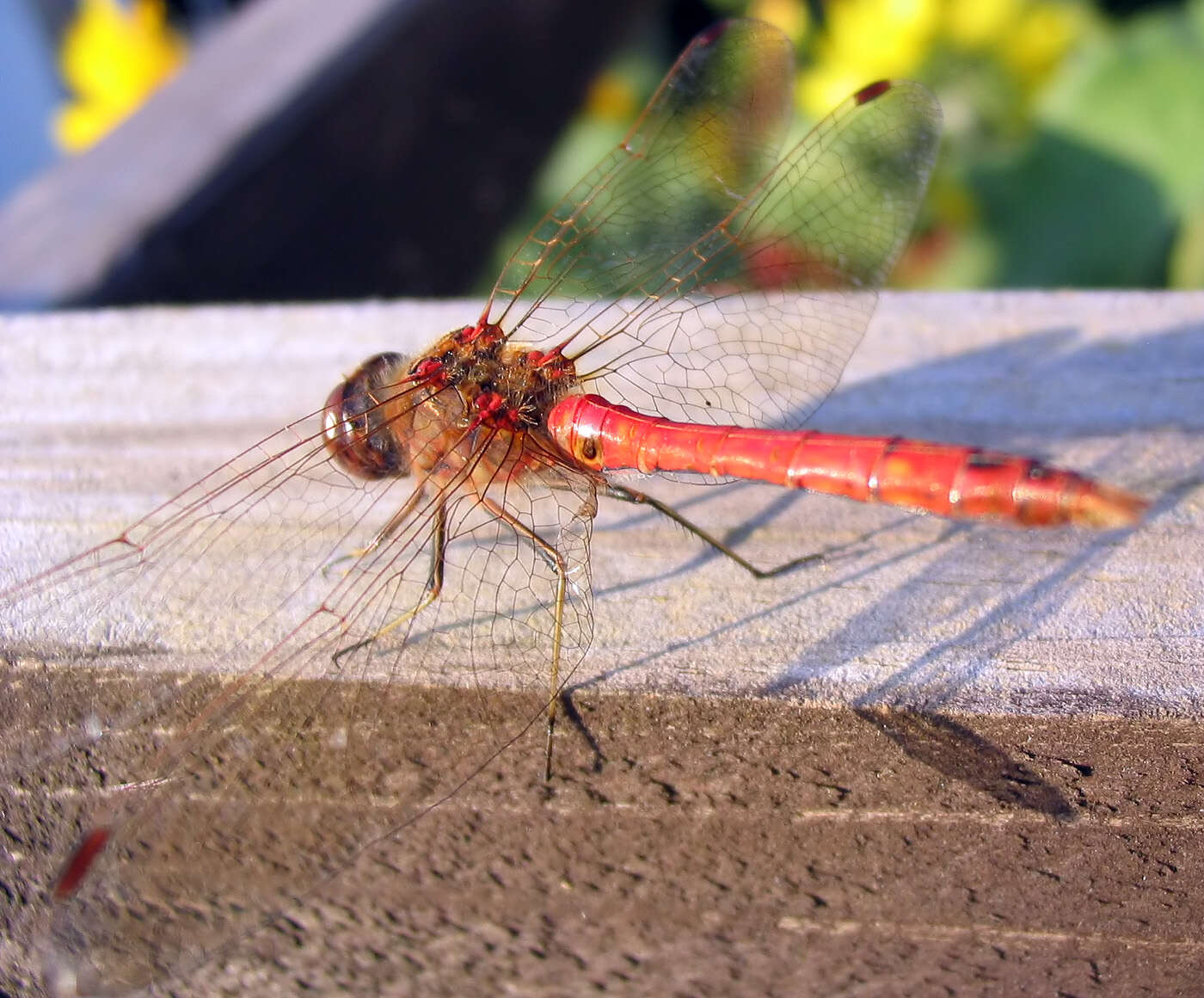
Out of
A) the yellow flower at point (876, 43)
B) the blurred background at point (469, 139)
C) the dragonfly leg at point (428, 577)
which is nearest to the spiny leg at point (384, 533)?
the dragonfly leg at point (428, 577)

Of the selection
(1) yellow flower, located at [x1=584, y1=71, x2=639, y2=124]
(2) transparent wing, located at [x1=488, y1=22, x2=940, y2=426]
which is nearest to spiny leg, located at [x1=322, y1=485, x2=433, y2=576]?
(2) transparent wing, located at [x1=488, y1=22, x2=940, y2=426]

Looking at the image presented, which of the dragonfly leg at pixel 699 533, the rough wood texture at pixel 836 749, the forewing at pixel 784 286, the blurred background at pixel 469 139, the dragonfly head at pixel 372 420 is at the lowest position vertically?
the rough wood texture at pixel 836 749

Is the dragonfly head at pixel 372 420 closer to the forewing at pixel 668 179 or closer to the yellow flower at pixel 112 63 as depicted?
the forewing at pixel 668 179

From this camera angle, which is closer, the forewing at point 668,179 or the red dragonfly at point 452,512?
the red dragonfly at point 452,512

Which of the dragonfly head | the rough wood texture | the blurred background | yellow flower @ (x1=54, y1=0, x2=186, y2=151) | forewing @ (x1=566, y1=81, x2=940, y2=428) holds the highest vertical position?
yellow flower @ (x1=54, y1=0, x2=186, y2=151)

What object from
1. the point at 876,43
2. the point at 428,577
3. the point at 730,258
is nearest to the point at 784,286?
the point at 730,258

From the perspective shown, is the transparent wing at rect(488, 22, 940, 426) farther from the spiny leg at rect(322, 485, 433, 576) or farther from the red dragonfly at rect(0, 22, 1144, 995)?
the spiny leg at rect(322, 485, 433, 576)
